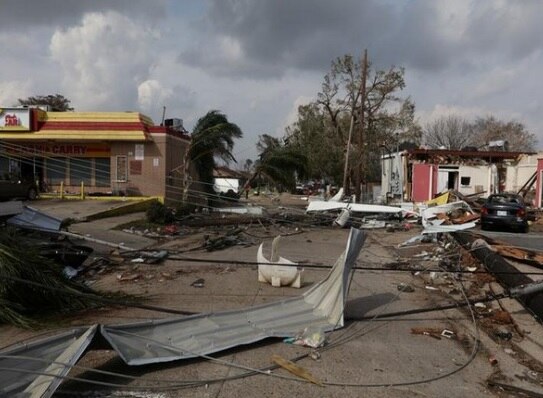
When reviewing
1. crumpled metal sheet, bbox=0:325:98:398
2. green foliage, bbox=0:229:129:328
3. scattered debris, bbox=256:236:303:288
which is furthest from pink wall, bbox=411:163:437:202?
crumpled metal sheet, bbox=0:325:98:398

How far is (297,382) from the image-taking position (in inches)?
206

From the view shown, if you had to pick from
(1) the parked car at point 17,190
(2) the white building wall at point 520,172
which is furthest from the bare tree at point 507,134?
(1) the parked car at point 17,190

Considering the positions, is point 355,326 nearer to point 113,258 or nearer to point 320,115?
point 113,258

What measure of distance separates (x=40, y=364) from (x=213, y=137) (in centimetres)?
2290

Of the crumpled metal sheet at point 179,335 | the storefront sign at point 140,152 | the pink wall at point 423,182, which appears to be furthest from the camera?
the pink wall at point 423,182

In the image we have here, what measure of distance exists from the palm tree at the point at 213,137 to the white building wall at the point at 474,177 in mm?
18291

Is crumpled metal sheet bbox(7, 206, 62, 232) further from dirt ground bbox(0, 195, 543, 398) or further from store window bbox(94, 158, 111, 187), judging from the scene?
store window bbox(94, 158, 111, 187)

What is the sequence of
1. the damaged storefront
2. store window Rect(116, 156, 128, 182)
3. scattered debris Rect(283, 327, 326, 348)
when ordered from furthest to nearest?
store window Rect(116, 156, 128, 182) < the damaged storefront < scattered debris Rect(283, 327, 326, 348)

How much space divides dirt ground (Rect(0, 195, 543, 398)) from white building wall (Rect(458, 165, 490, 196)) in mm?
26961

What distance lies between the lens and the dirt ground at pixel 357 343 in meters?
5.14

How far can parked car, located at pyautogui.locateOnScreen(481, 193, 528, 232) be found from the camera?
22.3m

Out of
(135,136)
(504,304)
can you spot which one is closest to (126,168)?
(135,136)

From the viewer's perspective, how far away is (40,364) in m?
4.62

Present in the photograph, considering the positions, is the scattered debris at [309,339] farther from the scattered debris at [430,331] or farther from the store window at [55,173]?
the store window at [55,173]
